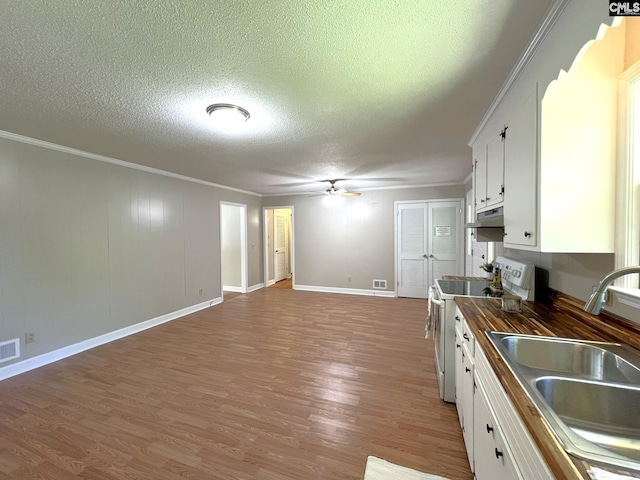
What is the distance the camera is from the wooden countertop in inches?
24.5

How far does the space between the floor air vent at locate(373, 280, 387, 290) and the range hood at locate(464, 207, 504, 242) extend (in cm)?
308

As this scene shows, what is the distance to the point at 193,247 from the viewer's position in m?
4.82

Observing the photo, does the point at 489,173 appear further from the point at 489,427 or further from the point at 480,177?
the point at 489,427

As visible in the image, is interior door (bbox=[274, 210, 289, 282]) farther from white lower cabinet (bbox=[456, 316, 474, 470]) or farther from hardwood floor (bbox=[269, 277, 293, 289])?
white lower cabinet (bbox=[456, 316, 474, 470])

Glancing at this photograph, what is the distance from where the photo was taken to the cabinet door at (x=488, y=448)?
0.92m

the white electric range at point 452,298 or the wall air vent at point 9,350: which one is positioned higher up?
the white electric range at point 452,298

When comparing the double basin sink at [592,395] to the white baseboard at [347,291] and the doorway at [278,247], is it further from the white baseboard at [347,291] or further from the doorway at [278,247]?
the doorway at [278,247]

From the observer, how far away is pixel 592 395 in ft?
3.18

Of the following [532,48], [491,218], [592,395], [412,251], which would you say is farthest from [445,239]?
[592,395]

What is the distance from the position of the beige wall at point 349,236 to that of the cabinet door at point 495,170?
11.0 ft

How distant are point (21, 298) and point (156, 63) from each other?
9.84 ft

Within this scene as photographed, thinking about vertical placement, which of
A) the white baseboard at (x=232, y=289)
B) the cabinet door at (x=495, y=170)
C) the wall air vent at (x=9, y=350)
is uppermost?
the cabinet door at (x=495, y=170)

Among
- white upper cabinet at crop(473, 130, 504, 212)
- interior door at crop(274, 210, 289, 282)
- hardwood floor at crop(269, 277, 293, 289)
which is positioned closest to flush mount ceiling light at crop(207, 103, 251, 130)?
white upper cabinet at crop(473, 130, 504, 212)

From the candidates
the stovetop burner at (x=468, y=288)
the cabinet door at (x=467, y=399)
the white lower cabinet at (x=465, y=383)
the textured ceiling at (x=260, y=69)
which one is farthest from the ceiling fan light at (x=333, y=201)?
the cabinet door at (x=467, y=399)
